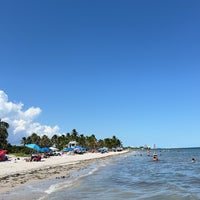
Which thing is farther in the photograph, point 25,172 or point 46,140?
point 46,140

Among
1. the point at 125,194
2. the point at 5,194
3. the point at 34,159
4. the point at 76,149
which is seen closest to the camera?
the point at 5,194

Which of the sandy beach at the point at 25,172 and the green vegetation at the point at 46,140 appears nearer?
the sandy beach at the point at 25,172

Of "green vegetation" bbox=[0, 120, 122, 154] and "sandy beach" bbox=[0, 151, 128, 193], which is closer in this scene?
"sandy beach" bbox=[0, 151, 128, 193]

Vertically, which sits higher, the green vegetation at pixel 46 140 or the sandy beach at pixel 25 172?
the green vegetation at pixel 46 140

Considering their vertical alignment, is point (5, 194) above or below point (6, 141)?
below

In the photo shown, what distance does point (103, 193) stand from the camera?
19141mm

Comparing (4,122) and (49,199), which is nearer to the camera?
(49,199)

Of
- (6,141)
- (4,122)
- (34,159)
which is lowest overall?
(34,159)

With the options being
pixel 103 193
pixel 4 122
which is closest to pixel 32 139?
pixel 4 122

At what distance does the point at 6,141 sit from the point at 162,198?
7299 cm

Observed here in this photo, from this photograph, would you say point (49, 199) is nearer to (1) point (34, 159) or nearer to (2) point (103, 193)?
(2) point (103, 193)

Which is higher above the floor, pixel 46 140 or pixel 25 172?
pixel 46 140

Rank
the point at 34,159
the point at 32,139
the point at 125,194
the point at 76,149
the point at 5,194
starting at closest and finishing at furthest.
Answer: the point at 5,194
the point at 125,194
the point at 34,159
the point at 76,149
the point at 32,139

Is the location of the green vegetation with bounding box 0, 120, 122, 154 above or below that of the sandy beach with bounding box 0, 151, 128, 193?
above
